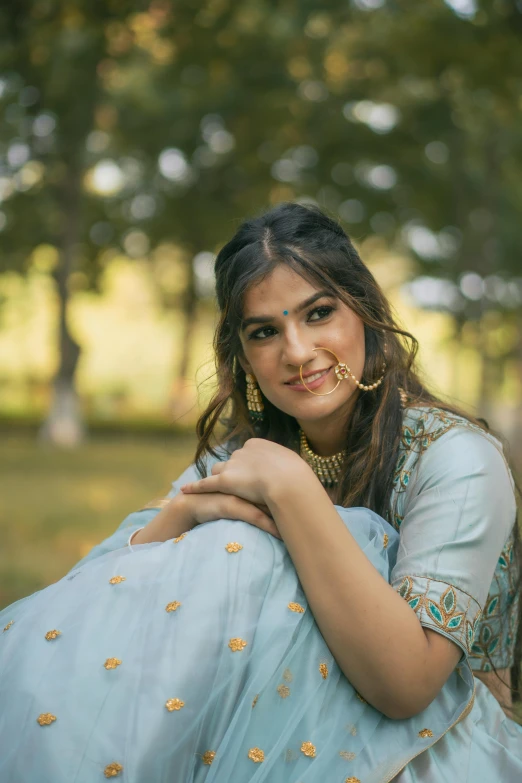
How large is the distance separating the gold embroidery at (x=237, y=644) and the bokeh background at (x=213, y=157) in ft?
17.4

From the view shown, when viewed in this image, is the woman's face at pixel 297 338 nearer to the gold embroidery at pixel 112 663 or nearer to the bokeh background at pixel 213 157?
the gold embroidery at pixel 112 663

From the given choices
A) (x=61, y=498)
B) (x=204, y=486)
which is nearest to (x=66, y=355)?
(x=61, y=498)

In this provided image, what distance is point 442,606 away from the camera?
1.87 metres

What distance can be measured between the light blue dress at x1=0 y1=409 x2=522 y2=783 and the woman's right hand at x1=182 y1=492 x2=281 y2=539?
4 cm

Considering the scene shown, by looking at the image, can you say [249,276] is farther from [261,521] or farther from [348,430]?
[261,521]

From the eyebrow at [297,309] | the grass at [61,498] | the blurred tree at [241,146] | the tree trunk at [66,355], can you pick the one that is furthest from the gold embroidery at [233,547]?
the tree trunk at [66,355]

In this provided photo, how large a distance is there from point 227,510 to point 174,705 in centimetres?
49

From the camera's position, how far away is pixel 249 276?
2.35 m

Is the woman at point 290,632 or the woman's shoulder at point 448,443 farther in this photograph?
the woman's shoulder at point 448,443

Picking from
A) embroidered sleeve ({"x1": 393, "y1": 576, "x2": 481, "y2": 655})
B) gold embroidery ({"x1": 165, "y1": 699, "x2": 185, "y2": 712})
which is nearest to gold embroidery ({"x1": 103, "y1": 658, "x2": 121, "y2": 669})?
gold embroidery ({"x1": 165, "y1": 699, "x2": 185, "y2": 712})

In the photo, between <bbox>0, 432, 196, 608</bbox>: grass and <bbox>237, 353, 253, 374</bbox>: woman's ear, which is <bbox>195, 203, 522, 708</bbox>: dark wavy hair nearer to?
<bbox>237, 353, 253, 374</bbox>: woman's ear

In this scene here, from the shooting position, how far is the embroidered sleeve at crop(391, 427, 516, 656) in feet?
6.15

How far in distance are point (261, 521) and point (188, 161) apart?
16.1m

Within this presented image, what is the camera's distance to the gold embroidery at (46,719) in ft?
5.50
